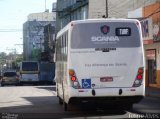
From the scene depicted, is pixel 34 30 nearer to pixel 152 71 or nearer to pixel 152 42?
pixel 152 71

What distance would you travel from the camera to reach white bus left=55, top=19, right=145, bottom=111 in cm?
1616

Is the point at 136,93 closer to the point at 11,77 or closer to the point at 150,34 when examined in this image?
the point at 150,34

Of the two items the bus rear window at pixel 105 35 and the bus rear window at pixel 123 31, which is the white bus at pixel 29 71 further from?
the bus rear window at pixel 123 31

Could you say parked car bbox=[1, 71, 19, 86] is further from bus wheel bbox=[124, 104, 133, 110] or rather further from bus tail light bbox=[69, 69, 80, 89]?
bus tail light bbox=[69, 69, 80, 89]

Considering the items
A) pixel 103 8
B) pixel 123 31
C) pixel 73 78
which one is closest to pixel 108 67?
pixel 73 78

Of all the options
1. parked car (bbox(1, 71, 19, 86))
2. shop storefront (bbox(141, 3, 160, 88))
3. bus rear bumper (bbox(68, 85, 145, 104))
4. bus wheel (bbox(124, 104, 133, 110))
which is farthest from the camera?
parked car (bbox(1, 71, 19, 86))

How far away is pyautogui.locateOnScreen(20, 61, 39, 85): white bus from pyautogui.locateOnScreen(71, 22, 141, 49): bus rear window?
132 feet

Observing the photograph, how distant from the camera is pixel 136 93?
1625 centimetres

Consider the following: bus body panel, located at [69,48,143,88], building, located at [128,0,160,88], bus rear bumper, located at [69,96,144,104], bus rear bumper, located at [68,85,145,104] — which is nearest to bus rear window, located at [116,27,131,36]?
bus body panel, located at [69,48,143,88]

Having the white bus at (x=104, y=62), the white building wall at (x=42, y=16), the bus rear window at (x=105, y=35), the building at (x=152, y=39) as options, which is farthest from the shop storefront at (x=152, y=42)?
the white building wall at (x=42, y=16)

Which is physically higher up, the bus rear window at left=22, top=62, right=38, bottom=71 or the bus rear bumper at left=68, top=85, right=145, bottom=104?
the bus rear bumper at left=68, top=85, right=145, bottom=104

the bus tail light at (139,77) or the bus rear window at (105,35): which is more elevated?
the bus rear window at (105,35)

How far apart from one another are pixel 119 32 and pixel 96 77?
1.74 metres

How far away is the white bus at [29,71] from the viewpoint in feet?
185
